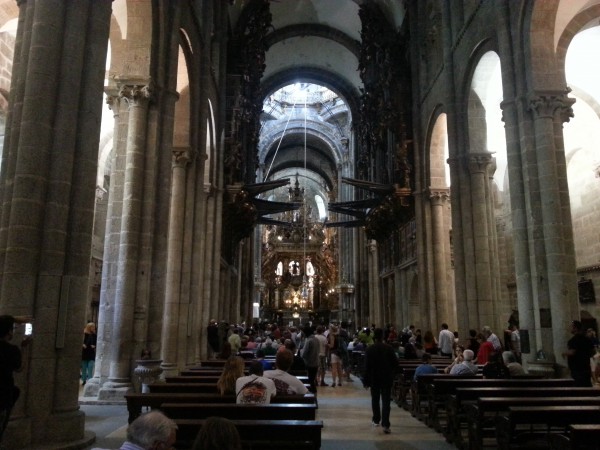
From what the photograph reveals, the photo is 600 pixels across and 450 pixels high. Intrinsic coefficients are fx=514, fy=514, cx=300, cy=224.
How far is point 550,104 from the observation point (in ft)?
35.2

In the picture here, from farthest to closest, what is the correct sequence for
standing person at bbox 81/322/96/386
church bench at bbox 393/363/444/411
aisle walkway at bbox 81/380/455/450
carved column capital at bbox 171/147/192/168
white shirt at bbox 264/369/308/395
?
1. carved column capital at bbox 171/147/192/168
2. standing person at bbox 81/322/96/386
3. church bench at bbox 393/363/444/411
4. aisle walkway at bbox 81/380/455/450
5. white shirt at bbox 264/369/308/395

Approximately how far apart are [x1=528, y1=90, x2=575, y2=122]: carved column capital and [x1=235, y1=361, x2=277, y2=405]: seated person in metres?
8.56

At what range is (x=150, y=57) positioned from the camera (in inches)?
421

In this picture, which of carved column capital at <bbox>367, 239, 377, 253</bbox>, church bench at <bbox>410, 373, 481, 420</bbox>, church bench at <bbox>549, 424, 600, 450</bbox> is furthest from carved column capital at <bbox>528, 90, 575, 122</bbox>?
carved column capital at <bbox>367, 239, 377, 253</bbox>

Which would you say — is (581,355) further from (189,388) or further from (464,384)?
(189,388)

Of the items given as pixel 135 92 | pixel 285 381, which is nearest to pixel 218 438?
pixel 285 381

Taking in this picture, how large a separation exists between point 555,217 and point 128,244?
8475mm

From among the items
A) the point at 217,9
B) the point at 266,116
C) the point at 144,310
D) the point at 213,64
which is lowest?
the point at 144,310

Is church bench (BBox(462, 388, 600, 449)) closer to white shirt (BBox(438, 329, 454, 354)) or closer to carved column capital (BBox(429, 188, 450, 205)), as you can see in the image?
white shirt (BBox(438, 329, 454, 354))

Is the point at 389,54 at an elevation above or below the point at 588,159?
above

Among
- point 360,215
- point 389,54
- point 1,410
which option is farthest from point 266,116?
point 1,410

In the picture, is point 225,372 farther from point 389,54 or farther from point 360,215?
point 360,215

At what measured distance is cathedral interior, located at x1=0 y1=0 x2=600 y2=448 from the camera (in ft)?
21.4

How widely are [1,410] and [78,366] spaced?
2287mm
